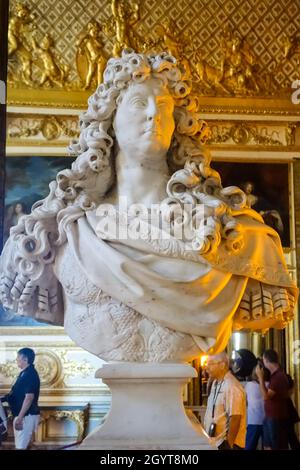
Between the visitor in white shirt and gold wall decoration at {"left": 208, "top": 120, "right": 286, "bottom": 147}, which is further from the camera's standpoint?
gold wall decoration at {"left": 208, "top": 120, "right": 286, "bottom": 147}

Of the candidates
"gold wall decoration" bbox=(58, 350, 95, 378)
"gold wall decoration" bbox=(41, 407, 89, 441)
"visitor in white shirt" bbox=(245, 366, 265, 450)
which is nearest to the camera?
"visitor in white shirt" bbox=(245, 366, 265, 450)

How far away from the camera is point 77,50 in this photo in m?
10.8

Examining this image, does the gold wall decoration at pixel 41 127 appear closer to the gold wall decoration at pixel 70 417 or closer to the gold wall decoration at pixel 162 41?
the gold wall decoration at pixel 162 41

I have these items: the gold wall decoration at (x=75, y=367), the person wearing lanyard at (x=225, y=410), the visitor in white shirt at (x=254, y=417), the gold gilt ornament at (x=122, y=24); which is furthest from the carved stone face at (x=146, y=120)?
the gold gilt ornament at (x=122, y=24)

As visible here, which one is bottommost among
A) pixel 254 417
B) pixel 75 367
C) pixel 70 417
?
pixel 70 417

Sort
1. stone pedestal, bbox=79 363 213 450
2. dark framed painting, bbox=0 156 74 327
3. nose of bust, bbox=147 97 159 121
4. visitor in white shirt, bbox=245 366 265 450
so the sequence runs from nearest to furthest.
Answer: stone pedestal, bbox=79 363 213 450 < nose of bust, bbox=147 97 159 121 < visitor in white shirt, bbox=245 366 265 450 < dark framed painting, bbox=0 156 74 327

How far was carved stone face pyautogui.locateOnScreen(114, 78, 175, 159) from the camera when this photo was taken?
9.23 feet

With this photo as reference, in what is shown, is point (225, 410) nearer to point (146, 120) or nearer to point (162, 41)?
point (146, 120)

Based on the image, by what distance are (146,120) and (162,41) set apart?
8.21m

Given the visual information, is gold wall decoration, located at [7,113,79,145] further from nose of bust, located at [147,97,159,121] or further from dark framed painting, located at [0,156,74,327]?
nose of bust, located at [147,97,159,121]

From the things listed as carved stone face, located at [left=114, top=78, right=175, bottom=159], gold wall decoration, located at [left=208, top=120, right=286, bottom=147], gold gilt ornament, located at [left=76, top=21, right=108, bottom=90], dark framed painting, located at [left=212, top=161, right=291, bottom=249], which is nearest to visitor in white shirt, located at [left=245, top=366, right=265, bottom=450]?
dark framed painting, located at [left=212, top=161, right=291, bottom=249]

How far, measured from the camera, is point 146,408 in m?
2.63

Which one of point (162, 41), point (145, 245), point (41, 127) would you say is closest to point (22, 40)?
point (41, 127)

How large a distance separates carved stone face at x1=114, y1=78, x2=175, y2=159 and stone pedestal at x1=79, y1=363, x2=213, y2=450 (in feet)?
2.97
